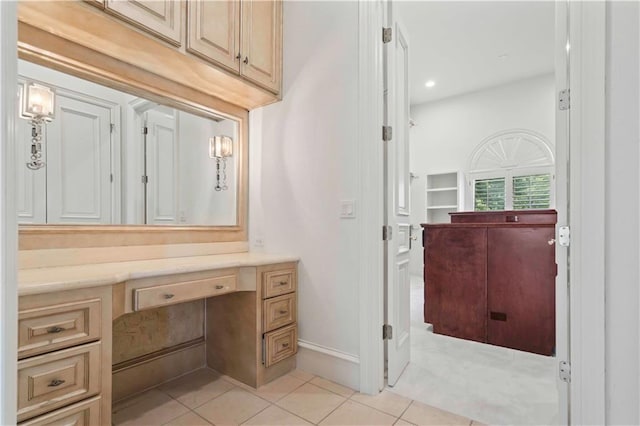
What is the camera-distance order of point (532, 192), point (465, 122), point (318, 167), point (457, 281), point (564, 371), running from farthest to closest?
point (465, 122) < point (532, 192) < point (457, 281) < point (318, 167) < point (564, 371)

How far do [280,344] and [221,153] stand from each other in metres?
1.44

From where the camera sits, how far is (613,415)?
1138mm

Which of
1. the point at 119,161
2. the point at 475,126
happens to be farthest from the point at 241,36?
the point at 475,126

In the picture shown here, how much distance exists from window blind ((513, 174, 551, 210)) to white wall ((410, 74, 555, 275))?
649 millimetres

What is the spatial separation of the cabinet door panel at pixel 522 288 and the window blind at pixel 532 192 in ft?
11.9

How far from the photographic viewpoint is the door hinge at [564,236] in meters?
1.27

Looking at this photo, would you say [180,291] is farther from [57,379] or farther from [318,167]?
[318,167]

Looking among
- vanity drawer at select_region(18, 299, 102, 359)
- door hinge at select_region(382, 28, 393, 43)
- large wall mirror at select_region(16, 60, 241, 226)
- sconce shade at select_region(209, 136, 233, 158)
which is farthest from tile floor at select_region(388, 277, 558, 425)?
door hinge at select_region(382, 28, 393, 43)

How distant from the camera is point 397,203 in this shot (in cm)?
206

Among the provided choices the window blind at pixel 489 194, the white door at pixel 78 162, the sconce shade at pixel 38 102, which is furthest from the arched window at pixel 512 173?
the sconce shade at pixel 38 102

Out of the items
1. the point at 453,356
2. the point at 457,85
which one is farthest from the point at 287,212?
the point at 457,85

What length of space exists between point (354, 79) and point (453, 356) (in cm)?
212

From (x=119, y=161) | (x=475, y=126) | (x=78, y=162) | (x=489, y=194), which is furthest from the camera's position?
(x=475, y=126)

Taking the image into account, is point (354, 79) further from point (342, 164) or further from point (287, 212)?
point (287, 212)
